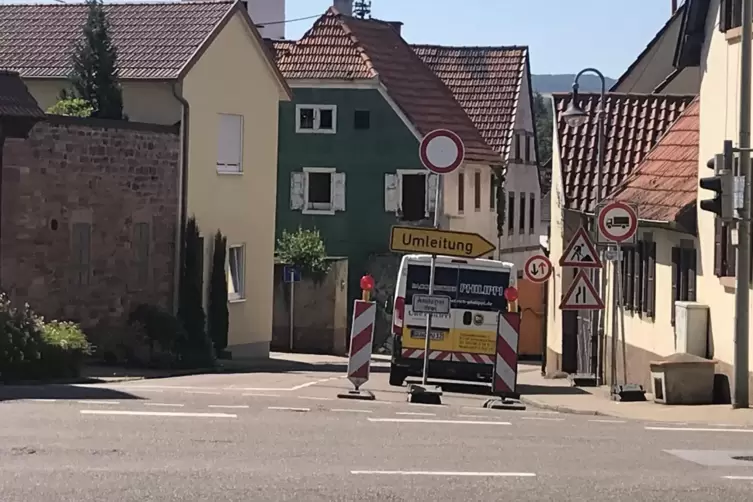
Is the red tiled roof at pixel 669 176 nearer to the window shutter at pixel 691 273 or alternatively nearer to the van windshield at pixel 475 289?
the window shutter at pixel 691 273

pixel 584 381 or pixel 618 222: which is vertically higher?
pixel 618 222

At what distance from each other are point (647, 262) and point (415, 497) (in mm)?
16921

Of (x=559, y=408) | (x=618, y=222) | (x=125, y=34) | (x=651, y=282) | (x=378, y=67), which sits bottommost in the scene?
(x=559, y=408)

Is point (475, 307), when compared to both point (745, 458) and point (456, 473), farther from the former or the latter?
point (456, 473)

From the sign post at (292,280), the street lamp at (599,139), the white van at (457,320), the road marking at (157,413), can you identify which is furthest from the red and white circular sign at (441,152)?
Result: the sign post at (292,280)

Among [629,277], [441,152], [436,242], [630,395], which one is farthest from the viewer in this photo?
[629,277]

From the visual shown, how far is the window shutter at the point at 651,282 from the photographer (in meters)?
25.9

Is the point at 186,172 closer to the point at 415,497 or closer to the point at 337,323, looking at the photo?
the point at 337,323

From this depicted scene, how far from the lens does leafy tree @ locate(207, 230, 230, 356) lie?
33.3 meters

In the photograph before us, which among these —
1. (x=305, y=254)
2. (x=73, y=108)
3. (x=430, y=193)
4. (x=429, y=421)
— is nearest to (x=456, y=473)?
(x=429, y=421)

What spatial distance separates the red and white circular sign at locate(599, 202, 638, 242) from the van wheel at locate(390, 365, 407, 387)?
462 cm

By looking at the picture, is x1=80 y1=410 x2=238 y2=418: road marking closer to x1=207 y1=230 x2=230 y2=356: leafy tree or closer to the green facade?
x1=207 y1=230 x2=230 y2=356: leafy tree

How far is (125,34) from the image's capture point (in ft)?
111

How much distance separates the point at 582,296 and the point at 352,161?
26.2m
